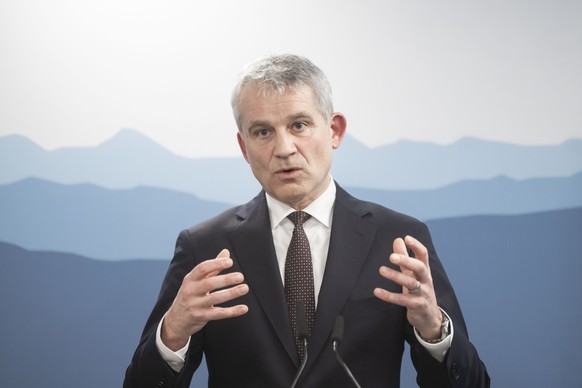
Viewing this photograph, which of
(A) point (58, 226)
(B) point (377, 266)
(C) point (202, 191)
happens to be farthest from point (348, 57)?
(A) point (58, 226)

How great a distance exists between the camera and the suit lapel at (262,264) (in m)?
1.57

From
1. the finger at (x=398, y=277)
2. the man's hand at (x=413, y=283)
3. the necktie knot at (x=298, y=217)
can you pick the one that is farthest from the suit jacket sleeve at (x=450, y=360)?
the necktie knot at (x=298, y=217)

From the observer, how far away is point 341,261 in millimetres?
1634

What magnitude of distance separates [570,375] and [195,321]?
72.4 inches

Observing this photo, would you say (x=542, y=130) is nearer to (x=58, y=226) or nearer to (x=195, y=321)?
(x=195, y=321)

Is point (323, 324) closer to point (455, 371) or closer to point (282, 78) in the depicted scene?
point (455, 371)

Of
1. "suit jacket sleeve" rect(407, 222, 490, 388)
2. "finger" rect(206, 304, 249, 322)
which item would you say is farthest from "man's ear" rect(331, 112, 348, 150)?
"finger" rect(206, 304, 249, 322)

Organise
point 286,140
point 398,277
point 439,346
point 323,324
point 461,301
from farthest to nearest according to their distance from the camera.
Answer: point 461,301 < point 286,140 < point 323,324 < point 439,346 < point 398,277

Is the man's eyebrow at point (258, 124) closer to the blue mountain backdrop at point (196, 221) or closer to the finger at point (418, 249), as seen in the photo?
the finger at point (418, 249)

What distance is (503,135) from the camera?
2566 mm

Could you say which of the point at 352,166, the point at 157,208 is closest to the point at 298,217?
the point at 352,166

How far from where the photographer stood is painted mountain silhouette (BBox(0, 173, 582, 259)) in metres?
2.55

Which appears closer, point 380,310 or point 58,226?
point 380,310

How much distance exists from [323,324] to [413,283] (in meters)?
0.36
